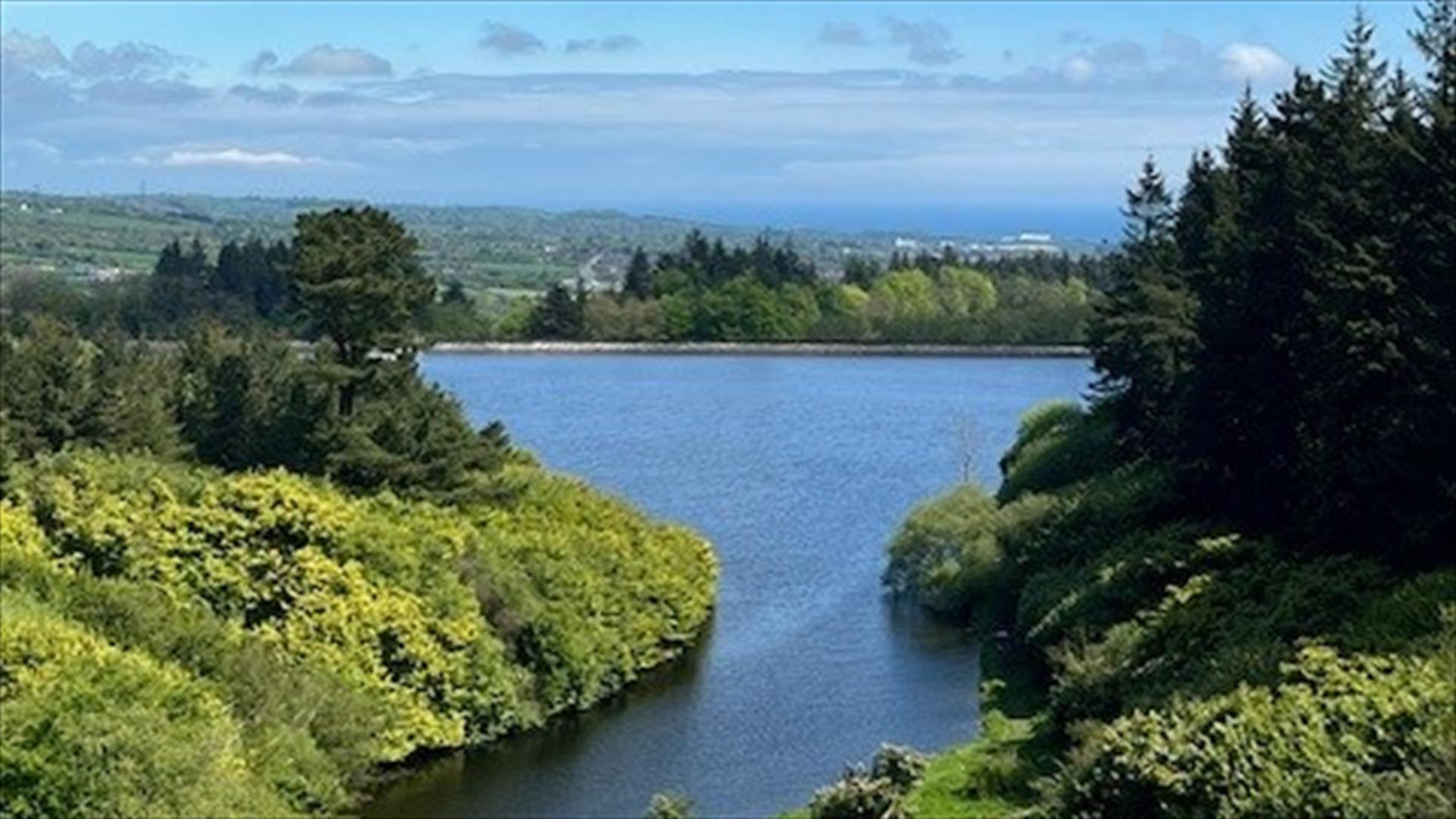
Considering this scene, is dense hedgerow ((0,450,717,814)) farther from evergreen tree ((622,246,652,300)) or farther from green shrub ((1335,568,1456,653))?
evergreen tree ((622,246,652,300))

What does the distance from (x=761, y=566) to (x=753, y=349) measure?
271 ft

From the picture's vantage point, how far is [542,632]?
41531mm

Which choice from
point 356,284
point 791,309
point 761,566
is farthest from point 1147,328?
point 791,309

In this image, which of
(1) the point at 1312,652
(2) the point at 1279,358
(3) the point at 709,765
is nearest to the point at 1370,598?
(1) the point at 1312,652

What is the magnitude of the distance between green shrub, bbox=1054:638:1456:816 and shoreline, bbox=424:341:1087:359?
113 meters

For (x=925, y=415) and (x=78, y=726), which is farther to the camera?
(x=925, y=415)

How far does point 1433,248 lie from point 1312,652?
921cm

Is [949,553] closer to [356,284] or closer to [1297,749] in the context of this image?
[356,284]

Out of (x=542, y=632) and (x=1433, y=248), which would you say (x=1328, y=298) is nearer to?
(x=1433, y=248)

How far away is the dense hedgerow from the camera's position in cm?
3039

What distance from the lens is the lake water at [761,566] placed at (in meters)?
36.9

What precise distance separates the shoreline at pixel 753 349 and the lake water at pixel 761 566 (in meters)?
8.51

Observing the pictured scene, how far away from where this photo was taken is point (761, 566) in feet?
192

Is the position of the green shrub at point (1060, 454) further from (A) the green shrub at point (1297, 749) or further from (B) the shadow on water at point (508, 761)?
(A) the green shrub at point (1297, 749)
